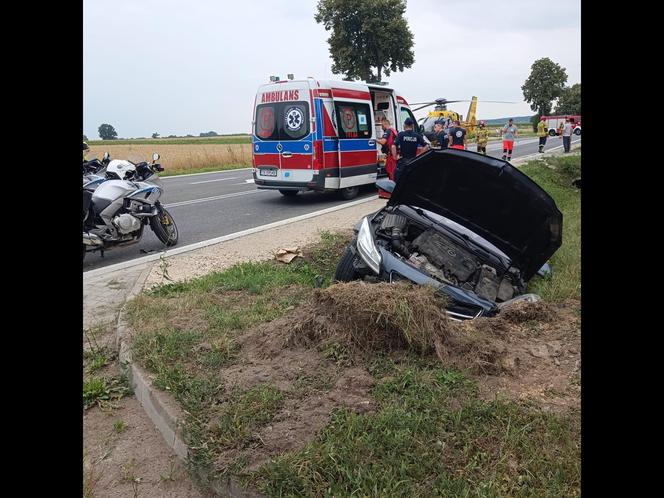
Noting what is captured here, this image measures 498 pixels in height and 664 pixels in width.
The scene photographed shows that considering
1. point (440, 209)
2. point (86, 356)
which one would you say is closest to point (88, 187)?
point (86, 356)

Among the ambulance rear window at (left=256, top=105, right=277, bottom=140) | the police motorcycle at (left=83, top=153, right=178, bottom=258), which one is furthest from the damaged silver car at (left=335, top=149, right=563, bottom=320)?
the ambulance rear window at (left=256, top=105, right=277, bottom=140)

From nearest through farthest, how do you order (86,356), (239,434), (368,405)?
1. (239,434)
2. (368,405)
3. (86,356)

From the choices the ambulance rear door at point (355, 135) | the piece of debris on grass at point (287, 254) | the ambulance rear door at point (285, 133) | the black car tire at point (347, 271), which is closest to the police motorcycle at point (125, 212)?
the piece of debris on grass at point (287, 254)

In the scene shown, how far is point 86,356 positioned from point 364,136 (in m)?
9.29

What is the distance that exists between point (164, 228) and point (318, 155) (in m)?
4.45

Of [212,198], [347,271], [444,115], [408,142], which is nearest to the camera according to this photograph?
[347,271]

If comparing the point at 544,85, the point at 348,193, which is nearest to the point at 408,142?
the point at 348,193

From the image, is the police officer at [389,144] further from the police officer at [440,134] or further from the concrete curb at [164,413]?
the concrete curb at [164,413]

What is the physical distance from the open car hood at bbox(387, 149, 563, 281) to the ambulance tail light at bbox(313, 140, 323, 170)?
5.98 m

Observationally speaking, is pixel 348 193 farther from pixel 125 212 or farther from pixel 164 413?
pixel 164 413

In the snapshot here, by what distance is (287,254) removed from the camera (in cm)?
643
